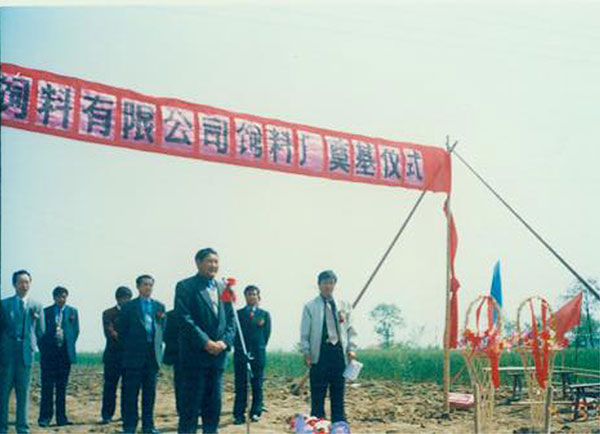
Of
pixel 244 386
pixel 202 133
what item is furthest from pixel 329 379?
pixel 202 133

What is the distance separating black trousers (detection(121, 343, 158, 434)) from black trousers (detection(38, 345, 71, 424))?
883 millimetres

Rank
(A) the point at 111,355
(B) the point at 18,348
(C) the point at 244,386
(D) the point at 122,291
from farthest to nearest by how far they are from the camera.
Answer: (C) the point at 244,386, (D) the point at 122,291, (A) the point at 111,355, (B) the point at 18,348

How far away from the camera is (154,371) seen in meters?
Answer: 4.94

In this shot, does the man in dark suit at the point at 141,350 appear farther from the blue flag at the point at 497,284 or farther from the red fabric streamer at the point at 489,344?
the blue flag at the point at 497,284

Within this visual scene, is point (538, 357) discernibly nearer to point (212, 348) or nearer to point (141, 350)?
point (212, 348)

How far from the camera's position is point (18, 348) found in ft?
15.2

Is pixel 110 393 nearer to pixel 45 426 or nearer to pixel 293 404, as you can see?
pixel 45 426

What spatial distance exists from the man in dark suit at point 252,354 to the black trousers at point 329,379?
4.93 ft

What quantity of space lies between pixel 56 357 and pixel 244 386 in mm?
1786

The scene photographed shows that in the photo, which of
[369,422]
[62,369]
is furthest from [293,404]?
[62,369]

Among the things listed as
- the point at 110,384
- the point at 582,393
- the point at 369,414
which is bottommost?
the point at 369,414

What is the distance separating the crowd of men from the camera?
3801mm

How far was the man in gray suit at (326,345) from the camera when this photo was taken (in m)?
4.50

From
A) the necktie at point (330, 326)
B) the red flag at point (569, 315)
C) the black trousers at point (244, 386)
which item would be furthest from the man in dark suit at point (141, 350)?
the red flag at point (569, 315)
